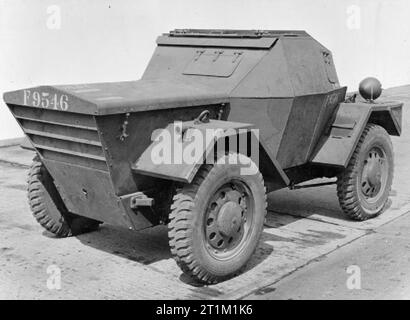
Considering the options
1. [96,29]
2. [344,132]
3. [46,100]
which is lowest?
[344,132]

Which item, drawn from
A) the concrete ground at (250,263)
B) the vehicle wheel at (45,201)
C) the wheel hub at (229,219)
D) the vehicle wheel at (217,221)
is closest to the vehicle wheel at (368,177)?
the concrete ground at (250,263)

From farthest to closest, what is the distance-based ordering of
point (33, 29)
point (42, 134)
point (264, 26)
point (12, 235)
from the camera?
point (264, 26) < point (33, 29) < point (12, 235) < point (42, 134)

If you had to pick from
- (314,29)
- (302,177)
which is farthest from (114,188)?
(314,29)

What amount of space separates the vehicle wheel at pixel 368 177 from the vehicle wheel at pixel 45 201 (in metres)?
2.55

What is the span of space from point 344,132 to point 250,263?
1689mm

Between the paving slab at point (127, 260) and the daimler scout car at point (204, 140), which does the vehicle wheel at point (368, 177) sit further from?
the paving slab at point (127, 260)

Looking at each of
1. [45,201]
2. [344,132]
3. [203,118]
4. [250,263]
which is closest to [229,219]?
[250,263]

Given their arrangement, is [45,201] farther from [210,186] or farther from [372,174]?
[372,174]

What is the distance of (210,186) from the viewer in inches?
177

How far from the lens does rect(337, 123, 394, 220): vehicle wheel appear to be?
6.12m
